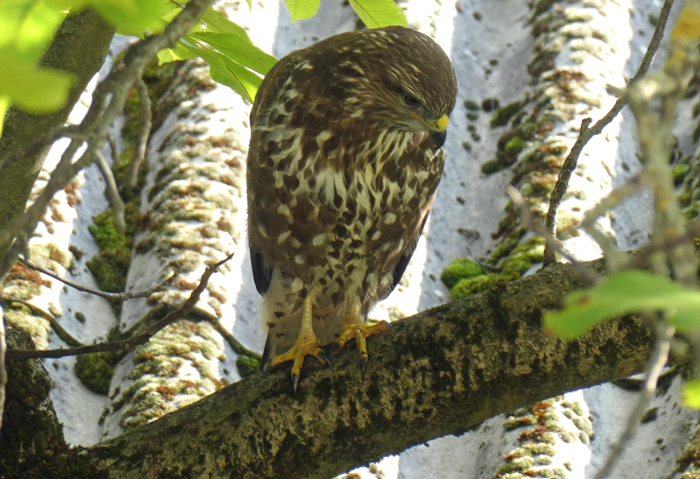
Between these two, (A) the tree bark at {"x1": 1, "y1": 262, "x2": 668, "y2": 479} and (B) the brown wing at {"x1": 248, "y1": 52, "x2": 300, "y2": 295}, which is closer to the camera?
(A) the tree bark at {"x1": 1, "y1": 262, "x2": 668, "y2": 479}

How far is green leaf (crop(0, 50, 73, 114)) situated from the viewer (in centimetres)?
52

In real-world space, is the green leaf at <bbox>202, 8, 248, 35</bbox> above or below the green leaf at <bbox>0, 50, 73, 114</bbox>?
above

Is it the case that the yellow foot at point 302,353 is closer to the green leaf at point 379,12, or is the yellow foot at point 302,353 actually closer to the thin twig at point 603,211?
the green leaf at point 379,12

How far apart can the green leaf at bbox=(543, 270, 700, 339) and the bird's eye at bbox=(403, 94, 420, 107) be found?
2190 mm

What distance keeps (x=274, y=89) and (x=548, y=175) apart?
185 centimetres

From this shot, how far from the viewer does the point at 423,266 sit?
3975 mm

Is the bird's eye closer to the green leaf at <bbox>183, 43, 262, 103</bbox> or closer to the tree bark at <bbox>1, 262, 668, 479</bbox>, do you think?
the green leaf at <bbox>183, 43, 262, 103</bbox>

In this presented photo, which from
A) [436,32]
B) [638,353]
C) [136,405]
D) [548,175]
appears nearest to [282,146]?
[136,405]

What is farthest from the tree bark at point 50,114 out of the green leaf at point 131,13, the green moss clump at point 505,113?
the green moss clump at point 505,113

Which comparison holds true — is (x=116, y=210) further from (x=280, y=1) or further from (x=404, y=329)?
(x=280, y=1)

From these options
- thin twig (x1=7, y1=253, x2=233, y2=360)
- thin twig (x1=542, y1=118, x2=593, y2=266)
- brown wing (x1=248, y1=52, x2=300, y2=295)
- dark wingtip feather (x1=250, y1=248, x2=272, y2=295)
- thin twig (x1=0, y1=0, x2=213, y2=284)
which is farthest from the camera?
dark wingtip feather (x1=250, y1=248, x2=272, y2=295)

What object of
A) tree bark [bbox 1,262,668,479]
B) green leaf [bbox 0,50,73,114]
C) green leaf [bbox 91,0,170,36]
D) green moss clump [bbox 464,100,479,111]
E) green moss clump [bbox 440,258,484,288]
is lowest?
green leaf [bbox 0,50,73,114]

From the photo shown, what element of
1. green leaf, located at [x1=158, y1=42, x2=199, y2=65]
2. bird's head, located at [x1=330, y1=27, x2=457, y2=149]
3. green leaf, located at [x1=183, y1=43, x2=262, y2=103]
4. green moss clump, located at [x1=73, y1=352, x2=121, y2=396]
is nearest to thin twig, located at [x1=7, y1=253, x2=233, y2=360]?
green leaf, located at [x1=183, y1=43, x2=262, y2=103]

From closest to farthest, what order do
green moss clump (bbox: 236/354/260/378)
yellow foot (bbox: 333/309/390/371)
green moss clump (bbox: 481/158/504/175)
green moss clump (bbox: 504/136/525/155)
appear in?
yellow foot (bbox: 333/309/390/371), green moss clump (bbox: 236/354/260/378), green moss clump (bbox: 504/136/525/155), green moss clump (bbox: 481/158/504/175)
